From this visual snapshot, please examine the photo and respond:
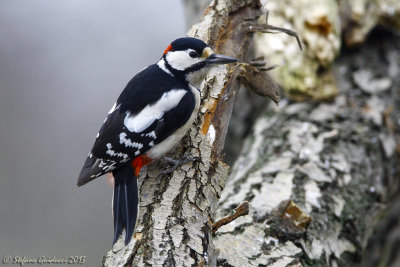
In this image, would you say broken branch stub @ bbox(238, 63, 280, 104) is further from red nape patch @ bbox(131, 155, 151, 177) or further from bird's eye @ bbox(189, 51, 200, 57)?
red nape patch @ bbox(131, 155, 151, 177)

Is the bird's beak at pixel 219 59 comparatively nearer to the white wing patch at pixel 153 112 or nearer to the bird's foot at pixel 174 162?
the white wing patch at pixel 153 112

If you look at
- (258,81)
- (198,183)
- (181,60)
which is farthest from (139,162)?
(258,81)

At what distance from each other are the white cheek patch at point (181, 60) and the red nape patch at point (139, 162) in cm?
59

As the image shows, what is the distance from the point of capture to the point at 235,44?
10.5ft

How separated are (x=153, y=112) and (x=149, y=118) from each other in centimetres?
4

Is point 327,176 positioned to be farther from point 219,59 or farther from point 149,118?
point 149,118

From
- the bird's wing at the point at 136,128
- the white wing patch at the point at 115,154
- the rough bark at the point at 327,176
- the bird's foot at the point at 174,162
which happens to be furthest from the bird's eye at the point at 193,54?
the rough bark at the point at 327,176

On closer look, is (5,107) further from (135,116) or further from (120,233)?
(120,233)

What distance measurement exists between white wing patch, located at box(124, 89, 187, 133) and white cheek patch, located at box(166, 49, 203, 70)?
193 millimetres

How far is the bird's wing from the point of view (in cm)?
253

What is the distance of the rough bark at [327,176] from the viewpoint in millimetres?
2576

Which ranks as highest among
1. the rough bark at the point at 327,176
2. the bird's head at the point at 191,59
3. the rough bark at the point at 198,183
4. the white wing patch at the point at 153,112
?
the bird's head at the point at 191,59

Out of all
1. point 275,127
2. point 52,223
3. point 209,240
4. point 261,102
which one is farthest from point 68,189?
point 209,240

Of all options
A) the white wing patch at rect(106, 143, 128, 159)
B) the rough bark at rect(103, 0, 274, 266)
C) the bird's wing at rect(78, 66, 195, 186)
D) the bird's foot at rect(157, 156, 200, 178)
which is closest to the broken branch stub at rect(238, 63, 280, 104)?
the rough bark at rect(103, 0, 274, 266)
